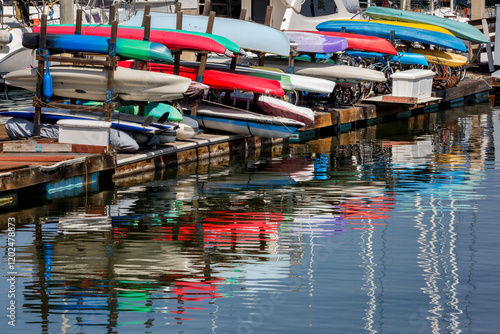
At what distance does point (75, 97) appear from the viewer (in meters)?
15.2

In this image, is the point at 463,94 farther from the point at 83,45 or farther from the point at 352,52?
the point at 83,45

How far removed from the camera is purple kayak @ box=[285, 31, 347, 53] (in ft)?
69.1

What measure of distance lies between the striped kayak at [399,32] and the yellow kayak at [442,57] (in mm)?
486

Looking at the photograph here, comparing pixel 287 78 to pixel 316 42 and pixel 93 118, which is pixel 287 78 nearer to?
pixel 316 42

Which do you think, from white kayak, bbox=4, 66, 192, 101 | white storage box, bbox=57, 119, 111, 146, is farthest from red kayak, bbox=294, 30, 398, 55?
white storage box, bbox=57, 119, 111, 146

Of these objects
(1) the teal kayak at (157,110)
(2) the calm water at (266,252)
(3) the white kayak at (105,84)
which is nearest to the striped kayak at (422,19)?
(2) the calm water at (266,252)

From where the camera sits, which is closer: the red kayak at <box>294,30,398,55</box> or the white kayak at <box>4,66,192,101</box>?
the white kayak at <box>4,66,192,101</box>

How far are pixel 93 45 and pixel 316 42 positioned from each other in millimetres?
7605

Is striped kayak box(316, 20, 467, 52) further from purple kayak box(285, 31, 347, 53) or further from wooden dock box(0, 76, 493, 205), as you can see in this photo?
wooden dock box(0, 76, 493, 205)

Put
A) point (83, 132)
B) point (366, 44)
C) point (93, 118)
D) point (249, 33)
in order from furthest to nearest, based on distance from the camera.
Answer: point (366, 44)
point (249, 33)
point (93, 118)
point (83, 132)

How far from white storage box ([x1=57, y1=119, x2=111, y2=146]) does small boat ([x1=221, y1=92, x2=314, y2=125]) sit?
16.1 feet

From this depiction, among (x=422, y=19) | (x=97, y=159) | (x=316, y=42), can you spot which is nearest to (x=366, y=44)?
(x=316, y=42)

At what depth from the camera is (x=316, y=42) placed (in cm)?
2111

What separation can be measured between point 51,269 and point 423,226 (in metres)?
4.79
